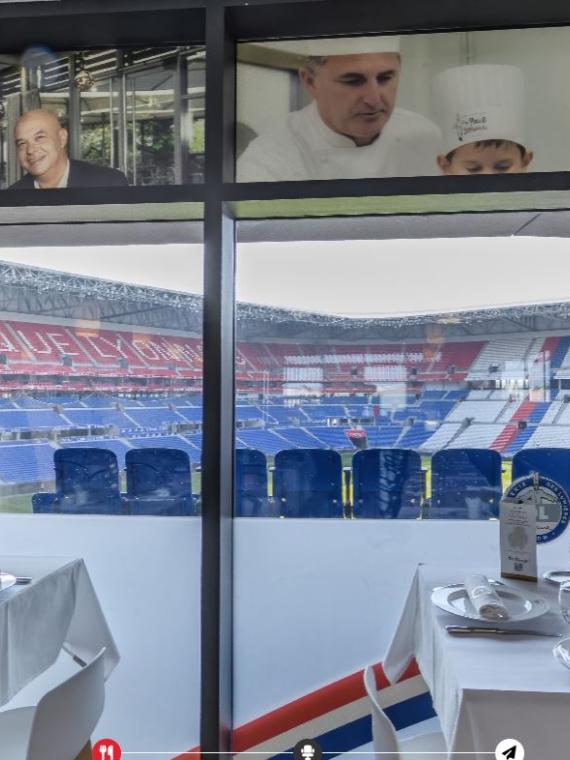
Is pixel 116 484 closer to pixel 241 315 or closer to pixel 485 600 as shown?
pixel 241 315

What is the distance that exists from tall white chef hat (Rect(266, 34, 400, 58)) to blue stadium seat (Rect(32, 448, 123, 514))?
107 cm

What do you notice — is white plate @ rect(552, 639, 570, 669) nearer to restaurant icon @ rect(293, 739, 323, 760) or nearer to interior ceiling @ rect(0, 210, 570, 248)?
restaurant icon @ rect(293, 739, 323, 760)

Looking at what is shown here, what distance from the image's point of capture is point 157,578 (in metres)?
1.66

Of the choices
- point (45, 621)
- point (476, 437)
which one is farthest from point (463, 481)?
point (45, 621)

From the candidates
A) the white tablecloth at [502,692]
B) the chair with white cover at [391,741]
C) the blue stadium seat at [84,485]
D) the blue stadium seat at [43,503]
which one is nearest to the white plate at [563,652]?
the white tablecloth at [502,692]

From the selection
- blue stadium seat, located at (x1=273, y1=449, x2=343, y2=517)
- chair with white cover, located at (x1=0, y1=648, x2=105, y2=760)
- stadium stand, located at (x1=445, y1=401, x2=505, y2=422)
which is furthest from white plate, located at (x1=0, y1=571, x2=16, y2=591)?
stadium stand, located at (x1=445, y1=401, x2=505, y2=422)

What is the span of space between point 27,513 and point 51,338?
456mm

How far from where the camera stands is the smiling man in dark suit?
5.09 feet

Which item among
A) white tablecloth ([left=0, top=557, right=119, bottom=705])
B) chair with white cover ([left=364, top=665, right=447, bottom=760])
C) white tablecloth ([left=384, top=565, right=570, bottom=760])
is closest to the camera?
white tablecloth ([left=384, top=565, right=570, bottom=760])

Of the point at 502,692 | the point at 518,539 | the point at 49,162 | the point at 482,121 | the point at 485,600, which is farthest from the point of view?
the point at 49,162

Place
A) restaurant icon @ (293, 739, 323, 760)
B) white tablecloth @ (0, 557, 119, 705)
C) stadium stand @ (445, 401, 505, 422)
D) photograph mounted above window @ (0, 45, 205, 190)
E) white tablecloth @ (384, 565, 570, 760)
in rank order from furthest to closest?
stadium stand @ (445, 401, 505, 422)
photograph mounted above window @ (0, 45, 205, 190)
restaurant icon @ (293, 739, 323, 760)
white tablecloth @ (0, 557, 119, 705)
white tablecloth @ (384, 565, 570, 760)

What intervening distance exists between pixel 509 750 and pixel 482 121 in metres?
1.20

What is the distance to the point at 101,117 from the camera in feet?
5.15

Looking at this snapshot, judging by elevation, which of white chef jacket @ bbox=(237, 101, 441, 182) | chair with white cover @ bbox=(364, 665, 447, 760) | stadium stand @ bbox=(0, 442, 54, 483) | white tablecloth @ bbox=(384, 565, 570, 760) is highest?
white chef jacket @ bbox=(237, 101, 441, 182)
